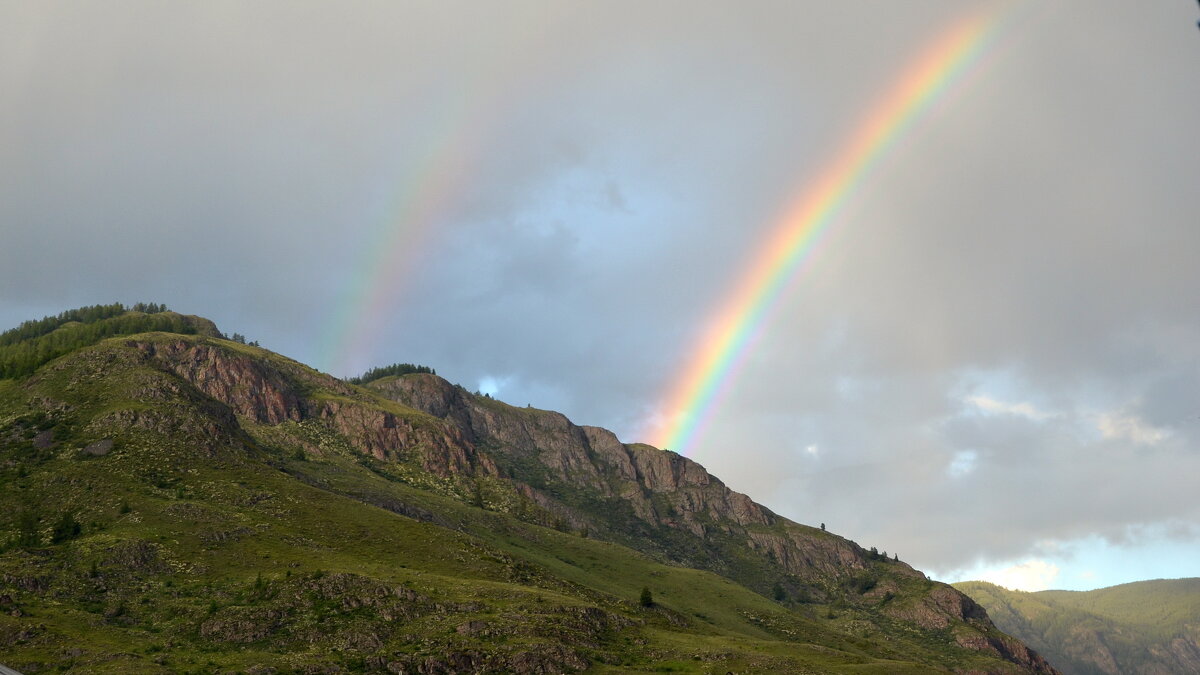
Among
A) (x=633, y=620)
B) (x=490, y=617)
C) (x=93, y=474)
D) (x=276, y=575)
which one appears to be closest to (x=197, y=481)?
(x=93, y=474)

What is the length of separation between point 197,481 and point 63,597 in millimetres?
54711

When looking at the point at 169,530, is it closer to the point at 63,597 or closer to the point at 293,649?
the point at 63,597

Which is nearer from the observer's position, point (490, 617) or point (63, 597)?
point (63, 597)

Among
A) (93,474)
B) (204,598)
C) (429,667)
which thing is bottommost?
(429,667)

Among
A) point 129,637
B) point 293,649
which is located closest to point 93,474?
point 129,637

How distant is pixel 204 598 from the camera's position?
Answer: 140 meters

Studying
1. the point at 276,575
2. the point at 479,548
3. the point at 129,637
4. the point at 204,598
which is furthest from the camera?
the point at 479,548

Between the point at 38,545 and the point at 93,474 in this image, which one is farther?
the point at 93,474

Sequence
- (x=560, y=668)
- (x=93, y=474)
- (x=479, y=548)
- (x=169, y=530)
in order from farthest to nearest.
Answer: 1. (x=479, y=548)
2. (x=93, y=474)
3. (x=169, y=530)
4. (x=560, y=668)

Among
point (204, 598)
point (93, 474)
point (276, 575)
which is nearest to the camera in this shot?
point (204, 598)

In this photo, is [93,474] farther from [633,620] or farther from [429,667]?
[633,620]

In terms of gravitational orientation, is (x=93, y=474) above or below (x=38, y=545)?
above

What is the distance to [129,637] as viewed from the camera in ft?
404

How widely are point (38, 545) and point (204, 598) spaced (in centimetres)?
3671
